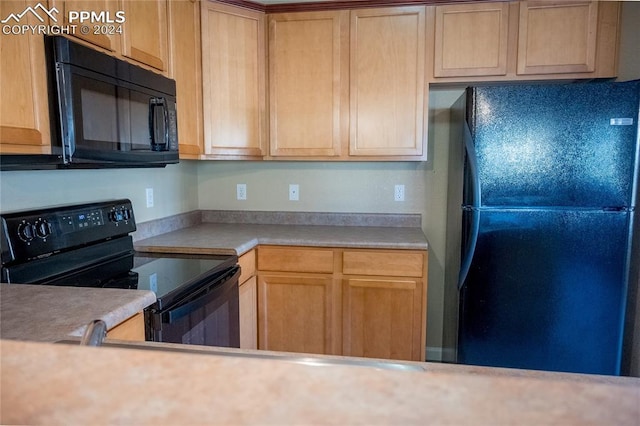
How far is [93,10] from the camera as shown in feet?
4.74

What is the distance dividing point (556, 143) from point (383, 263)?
1003 millimetres

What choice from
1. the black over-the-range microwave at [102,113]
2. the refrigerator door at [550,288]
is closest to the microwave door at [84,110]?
the black over-the-range microwave at [102,113]

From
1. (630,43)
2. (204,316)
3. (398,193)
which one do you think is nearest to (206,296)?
(204,316)

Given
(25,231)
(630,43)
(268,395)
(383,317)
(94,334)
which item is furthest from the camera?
(383,317)

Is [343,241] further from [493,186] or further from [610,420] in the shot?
[610,420]

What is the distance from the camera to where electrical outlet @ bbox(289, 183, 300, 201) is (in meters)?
2.82

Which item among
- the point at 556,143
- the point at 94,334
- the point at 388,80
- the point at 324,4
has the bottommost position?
the point at 94,334

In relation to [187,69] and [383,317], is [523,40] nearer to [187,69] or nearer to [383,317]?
[383,317]

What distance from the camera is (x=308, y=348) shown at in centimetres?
232

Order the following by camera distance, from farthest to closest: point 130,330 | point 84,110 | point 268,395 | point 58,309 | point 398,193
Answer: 1. point 398,193
2. point 84,110
3. point 130,330
4. point 58,309
5. point 268,395

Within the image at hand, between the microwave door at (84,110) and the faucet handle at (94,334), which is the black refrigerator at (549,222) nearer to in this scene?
the microwave door at (84,110)

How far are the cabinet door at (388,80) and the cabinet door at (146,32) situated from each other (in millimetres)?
1036

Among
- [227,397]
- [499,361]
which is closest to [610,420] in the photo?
[227,397]

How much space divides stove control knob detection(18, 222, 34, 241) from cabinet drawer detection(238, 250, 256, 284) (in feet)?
2.89
